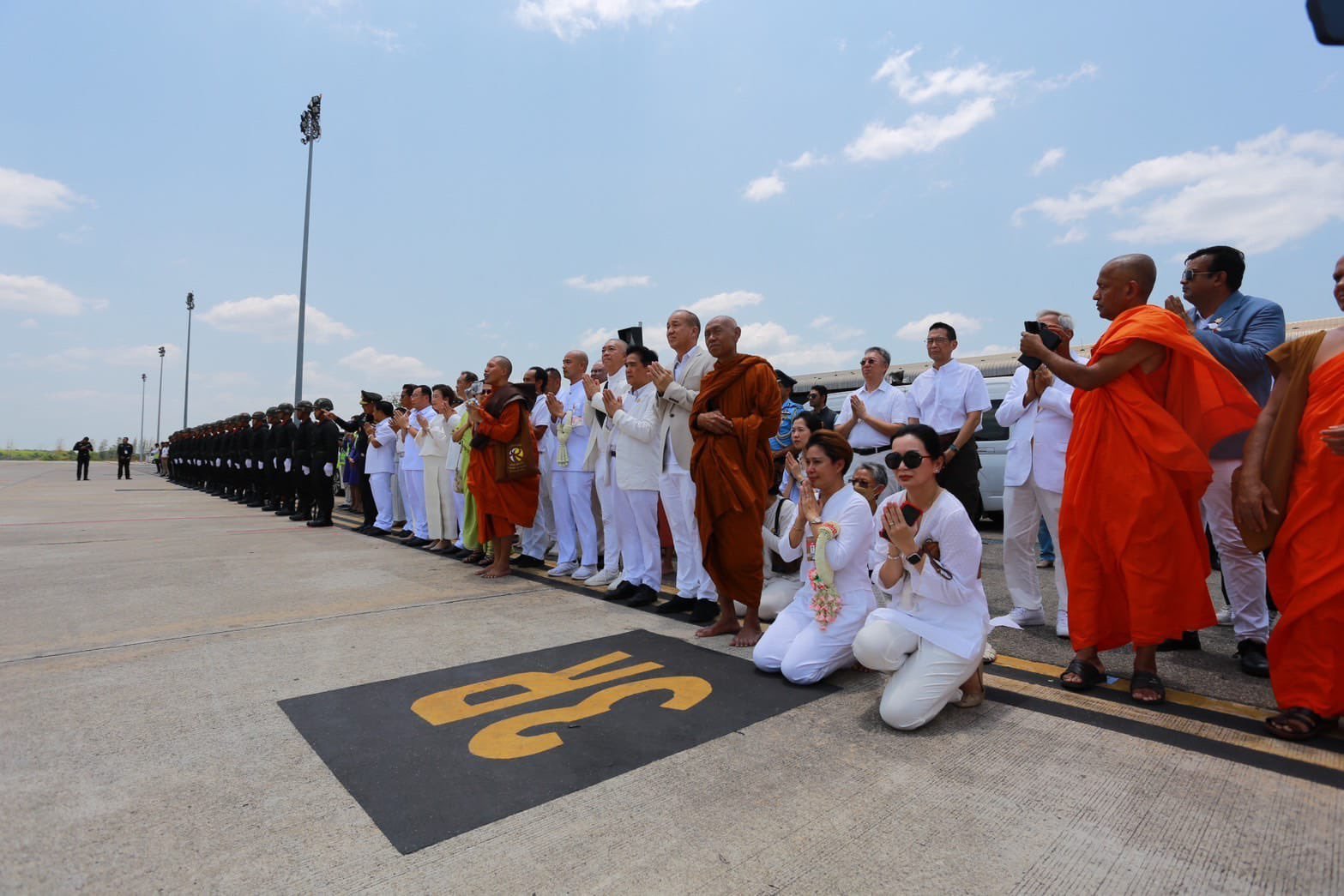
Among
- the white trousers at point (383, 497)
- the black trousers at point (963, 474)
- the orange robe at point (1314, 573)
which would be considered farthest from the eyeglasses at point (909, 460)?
the white trousers at point (383, 497)

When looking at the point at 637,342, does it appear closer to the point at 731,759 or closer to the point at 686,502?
the point at 686,502

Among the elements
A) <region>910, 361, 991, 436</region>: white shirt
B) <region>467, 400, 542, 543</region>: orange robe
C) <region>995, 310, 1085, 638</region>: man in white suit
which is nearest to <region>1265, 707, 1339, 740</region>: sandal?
<region>995, 310, 1085, 638</region>: man in white suit

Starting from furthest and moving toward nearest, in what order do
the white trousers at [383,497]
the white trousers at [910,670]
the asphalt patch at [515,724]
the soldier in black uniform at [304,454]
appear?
the soldier in black uniform at [304,454] → the white trousers at [383,497] → the white trousers at [910,670] → the asphalt patch at [515,724]

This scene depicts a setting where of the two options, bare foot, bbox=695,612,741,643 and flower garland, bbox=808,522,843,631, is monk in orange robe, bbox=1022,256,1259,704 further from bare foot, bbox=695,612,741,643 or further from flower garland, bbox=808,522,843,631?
bare foot, bbox=695,612,741,643

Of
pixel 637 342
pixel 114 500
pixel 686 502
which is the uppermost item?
pixel 637 342

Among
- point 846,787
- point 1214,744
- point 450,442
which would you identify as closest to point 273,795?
point 846,787

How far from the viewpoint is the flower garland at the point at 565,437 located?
636 cm

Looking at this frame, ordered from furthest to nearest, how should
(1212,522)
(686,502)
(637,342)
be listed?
(637,342) < (686,502) < (1212,522)

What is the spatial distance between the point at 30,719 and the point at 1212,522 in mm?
5765

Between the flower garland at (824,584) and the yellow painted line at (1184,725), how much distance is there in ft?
2.73

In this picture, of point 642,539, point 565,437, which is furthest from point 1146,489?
point 565,437

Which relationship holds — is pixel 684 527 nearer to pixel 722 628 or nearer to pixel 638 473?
pixel 638 473

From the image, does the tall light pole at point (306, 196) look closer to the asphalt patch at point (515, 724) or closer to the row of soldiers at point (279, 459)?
the row of soldiers at point (279, 459)

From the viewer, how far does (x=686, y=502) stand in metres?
4.84
